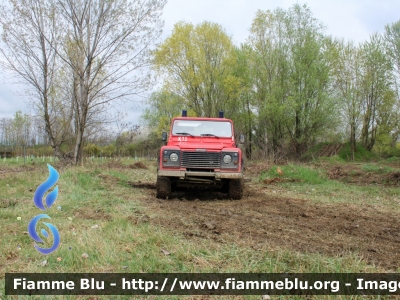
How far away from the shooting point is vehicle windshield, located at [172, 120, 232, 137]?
8672 mm

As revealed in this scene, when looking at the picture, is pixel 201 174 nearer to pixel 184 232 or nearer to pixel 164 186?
pixel 164 186

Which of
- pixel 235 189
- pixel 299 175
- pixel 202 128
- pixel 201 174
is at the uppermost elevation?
pixel 202 128

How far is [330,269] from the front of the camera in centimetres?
303

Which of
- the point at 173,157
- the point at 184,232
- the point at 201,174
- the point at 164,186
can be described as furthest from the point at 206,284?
the point at 164,186

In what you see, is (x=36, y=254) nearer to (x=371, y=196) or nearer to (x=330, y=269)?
(x=330, y=269)

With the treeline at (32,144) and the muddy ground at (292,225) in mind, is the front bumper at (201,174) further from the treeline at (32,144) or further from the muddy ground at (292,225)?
the treeline at (32,144)

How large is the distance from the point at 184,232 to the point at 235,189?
12.1 ft

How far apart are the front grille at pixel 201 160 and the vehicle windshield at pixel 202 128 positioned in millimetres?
1016

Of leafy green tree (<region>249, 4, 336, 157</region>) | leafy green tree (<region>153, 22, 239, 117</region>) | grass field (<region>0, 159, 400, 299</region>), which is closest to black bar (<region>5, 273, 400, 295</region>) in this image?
grass field (<region>0, 159, 400, 299</region>)

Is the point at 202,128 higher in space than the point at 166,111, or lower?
lower

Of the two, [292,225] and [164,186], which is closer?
[292,225]

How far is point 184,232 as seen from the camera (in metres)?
4.46

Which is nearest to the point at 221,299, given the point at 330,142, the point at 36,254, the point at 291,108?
the point at 36,254

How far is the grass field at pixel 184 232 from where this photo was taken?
3307mm
